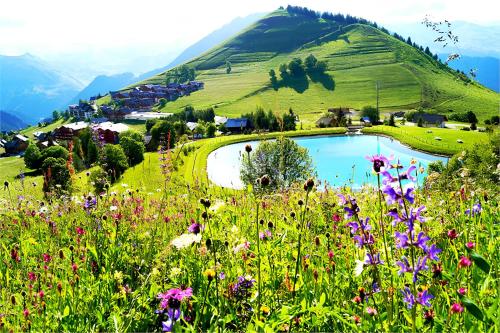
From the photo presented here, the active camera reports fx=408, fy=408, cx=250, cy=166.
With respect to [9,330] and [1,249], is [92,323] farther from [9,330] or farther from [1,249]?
[1,249]

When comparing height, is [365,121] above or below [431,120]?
above

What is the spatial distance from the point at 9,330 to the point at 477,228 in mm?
4442

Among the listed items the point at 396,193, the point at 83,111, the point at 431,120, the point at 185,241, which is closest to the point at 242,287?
the point at 185,241

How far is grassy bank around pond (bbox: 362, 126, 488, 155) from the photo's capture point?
84.3 m

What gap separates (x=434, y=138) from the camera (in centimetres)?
9506

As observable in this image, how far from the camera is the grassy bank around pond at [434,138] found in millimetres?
84300

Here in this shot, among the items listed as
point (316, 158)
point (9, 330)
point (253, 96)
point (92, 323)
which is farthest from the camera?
point (253, 96)

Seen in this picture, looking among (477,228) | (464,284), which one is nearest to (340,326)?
(464,284)

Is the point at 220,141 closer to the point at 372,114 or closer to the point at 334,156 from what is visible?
the point at 334,156

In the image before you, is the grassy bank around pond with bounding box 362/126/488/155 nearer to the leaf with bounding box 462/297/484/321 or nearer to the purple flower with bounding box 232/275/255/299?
the purple flower with bounding box 232/275/255/299

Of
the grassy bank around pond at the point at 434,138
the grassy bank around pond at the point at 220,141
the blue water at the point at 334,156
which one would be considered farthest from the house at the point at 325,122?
the blue water at the point at 334,156

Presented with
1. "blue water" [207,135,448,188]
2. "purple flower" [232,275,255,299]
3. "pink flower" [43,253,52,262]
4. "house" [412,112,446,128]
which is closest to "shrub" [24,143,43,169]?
"blue water" [207,135,448,188]

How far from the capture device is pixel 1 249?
580 cm

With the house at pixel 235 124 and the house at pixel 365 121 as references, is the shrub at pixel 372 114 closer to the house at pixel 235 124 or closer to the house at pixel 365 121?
the house at pixel 365 121
